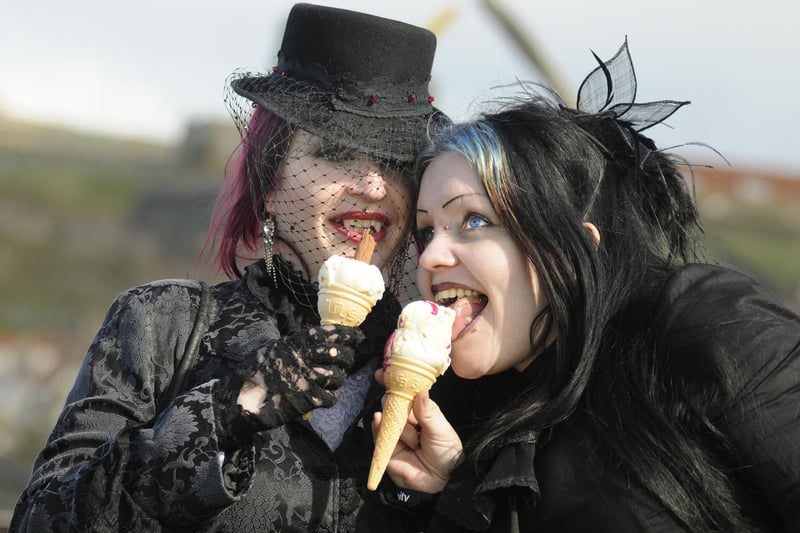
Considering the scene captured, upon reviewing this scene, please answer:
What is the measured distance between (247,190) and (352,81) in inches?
23.7

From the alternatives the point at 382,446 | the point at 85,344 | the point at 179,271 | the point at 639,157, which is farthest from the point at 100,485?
the point at 179,271

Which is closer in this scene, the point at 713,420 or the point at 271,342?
the point at 713,420

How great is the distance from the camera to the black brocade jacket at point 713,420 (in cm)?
310

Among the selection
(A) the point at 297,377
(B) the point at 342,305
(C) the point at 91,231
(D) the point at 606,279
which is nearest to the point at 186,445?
(A) the point at 297,377

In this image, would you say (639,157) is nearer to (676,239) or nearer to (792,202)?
(676,239)

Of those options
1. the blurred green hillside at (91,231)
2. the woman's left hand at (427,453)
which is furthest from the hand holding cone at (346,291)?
the blurred green hillside at (91,231)

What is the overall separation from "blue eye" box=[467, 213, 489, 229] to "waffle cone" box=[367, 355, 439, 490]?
0.53 meters

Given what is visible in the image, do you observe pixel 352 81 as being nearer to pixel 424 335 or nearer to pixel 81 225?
pixel 424 335

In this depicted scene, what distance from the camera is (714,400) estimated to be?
3.15 metres

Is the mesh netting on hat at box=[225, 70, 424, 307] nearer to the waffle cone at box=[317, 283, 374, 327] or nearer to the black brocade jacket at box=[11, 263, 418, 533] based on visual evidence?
the black brocade jacket at box=[11, 263, 418, 533]

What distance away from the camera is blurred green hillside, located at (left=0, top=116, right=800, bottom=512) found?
948 inches

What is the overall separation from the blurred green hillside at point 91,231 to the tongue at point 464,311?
1446 centimetres

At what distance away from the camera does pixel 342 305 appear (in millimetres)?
3365

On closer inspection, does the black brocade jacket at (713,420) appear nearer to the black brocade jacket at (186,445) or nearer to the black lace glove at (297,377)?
the black brocade jacket at (186,445)
